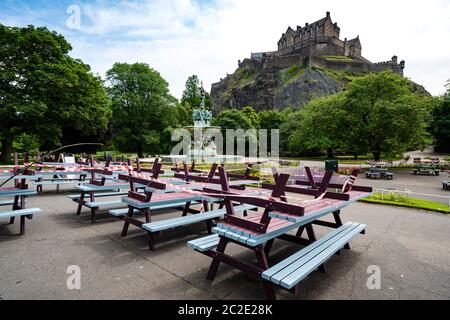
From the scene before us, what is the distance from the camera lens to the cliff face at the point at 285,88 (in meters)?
72.8

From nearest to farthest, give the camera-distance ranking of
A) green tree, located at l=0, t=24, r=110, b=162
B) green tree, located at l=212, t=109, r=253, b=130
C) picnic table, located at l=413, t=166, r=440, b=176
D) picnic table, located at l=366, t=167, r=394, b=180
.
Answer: picnic table, located at l=366, t=167, r=394, b=180, green tree, located at l=0, t=24, r=110, b=162, picnic table, located at l=413, t=166, r=440, b=176, green tree, located at l=212, t=109, r=253, b=130

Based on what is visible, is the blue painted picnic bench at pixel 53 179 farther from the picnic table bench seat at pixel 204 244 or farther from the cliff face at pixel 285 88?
the cliff face at pixel 285 88

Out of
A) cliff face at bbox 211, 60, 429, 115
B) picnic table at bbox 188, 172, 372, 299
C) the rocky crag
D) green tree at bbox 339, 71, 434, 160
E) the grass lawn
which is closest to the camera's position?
picnic table at bbox 188, 172, 372, 299

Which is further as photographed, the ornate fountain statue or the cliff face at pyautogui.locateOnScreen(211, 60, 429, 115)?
the cliff face at pyautogui.locateOnScreen(211, 60, 429, 115)

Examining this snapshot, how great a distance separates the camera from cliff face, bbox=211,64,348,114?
72.8m

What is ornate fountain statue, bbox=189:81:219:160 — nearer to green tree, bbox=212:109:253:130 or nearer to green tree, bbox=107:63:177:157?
green tree, bbox=107:63:177:157

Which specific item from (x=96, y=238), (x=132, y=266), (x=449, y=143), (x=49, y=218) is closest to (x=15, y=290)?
(x=132, y=266)

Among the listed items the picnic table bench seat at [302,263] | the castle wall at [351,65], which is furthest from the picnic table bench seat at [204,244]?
the castle wall at [351,65]

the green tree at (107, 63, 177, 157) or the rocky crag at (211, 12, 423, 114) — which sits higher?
the rocky crag at (211, 12, 423, 114)

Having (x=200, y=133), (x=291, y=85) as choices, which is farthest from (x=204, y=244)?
(x=291, y=85)

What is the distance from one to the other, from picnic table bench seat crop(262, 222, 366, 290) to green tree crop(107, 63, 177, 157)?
33.7m

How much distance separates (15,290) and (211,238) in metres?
2.50

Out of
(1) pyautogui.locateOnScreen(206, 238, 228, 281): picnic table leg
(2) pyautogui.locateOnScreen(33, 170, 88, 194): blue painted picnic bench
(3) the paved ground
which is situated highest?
(2) pyautogui.locateOnScreen(33, 170, 88, 194): blue painted picnic bench

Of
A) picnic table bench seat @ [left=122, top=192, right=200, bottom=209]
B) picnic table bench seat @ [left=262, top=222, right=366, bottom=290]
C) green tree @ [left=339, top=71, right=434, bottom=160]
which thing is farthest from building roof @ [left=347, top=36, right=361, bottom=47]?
picnic table bench seat @ [left=262, top=222, right=366, bottom=290]
